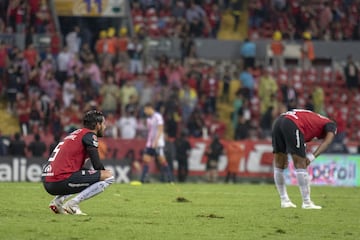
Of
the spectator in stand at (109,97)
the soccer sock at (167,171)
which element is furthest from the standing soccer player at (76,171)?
the spectator in stand at (109,97)

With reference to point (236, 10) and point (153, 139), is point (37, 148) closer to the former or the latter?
point (153, 139)

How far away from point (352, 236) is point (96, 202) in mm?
6739

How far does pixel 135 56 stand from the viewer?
37312 mm

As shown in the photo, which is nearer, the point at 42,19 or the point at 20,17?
the point at 20,17

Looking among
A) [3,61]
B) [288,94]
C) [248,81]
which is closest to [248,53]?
[248,81]

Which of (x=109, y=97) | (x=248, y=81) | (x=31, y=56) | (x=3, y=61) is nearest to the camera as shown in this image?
(x=3, y=61)

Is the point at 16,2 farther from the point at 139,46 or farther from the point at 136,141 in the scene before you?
the point at 136,141

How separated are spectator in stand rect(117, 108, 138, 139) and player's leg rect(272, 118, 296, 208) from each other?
15.0 metres

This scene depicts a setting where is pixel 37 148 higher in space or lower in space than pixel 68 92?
lower

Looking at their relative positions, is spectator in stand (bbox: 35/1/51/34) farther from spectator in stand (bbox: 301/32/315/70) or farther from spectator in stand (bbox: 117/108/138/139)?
spectator in stand (bbox: 301/32/315/70)

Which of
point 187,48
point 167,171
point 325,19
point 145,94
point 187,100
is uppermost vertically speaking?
point 325,19

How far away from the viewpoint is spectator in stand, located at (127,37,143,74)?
37.1m

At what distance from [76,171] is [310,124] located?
199 inches

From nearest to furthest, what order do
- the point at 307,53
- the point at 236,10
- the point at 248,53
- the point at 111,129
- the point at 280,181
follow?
the point at 280,181 → the point at 111,129 → the point at 248,53 → the point at 307,53 → the point at 236,10
